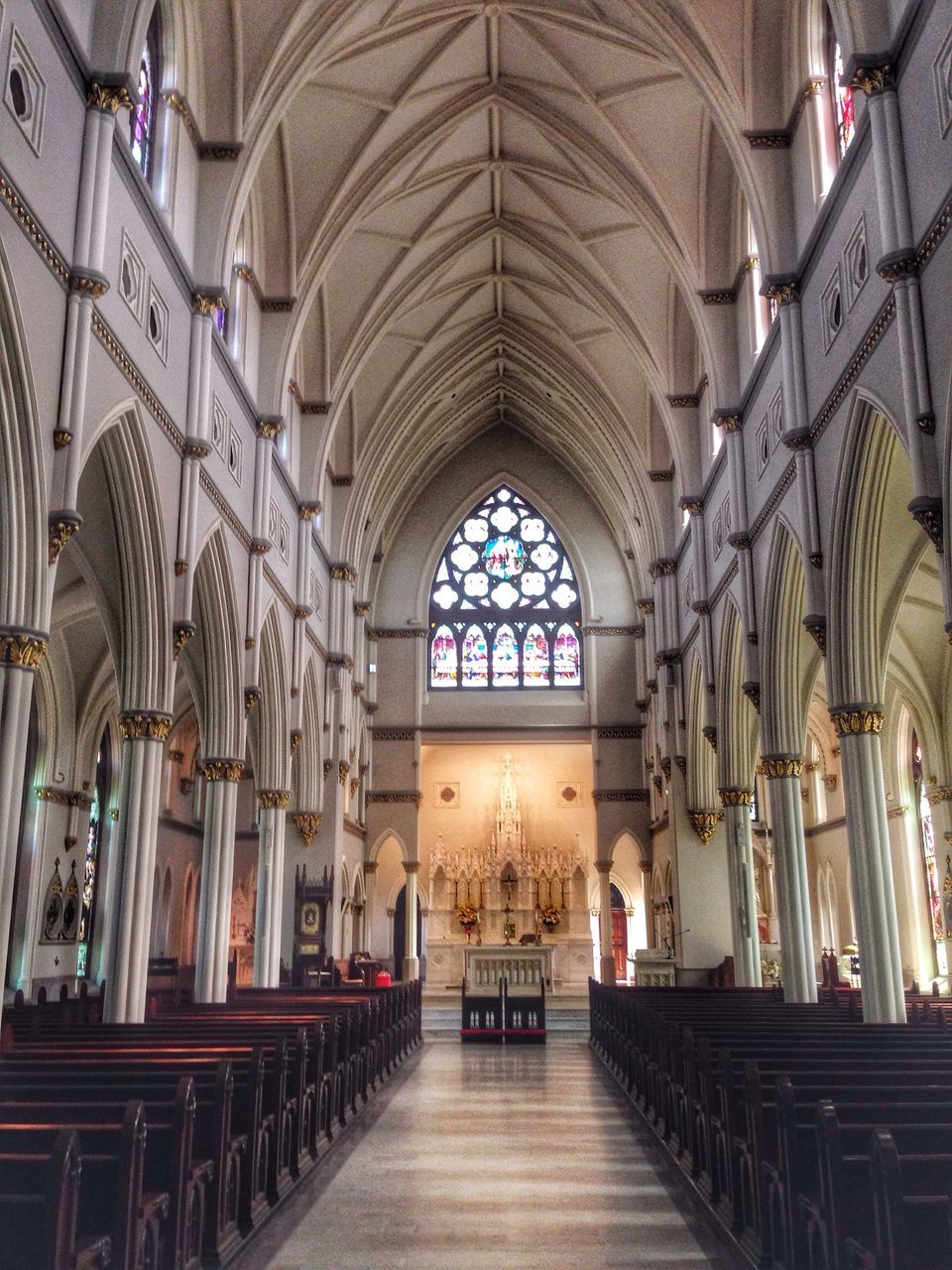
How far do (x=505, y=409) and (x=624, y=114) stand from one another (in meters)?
15.5

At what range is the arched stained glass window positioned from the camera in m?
35.3

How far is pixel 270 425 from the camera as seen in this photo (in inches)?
798

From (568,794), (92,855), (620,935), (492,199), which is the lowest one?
(620,935)

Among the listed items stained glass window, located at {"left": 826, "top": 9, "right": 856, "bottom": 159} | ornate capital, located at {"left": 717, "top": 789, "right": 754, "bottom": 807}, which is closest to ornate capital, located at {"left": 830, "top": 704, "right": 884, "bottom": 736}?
stained glass window, located at {"left": 826, "top": 9, "right": 856, "bottom": 159}

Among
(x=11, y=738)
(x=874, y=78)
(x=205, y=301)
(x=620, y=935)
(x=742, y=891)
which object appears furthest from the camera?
(x=620, y=935)

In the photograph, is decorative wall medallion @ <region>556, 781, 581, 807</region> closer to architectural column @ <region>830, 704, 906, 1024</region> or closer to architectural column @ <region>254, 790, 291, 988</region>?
architectural column @ <region>254, 790, 291, 988</region>

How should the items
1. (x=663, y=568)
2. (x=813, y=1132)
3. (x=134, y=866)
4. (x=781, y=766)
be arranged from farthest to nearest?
(x=663, y=568) < (x=781, y=766) < (x=134, y=866) < (x=813, y=1132)

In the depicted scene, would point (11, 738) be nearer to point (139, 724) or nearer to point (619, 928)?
point (139, 724)

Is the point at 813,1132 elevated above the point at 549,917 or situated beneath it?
situated beneath

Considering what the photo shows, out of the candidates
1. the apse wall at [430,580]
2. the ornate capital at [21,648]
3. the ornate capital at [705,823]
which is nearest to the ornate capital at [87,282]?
the ornate capital at [21,648]

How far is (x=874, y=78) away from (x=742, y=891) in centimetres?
1361

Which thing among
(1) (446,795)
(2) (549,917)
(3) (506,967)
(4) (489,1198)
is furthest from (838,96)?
(1) (446,795)

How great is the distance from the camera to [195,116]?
16.6 m

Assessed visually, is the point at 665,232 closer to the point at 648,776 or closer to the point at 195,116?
the point at 195,116
